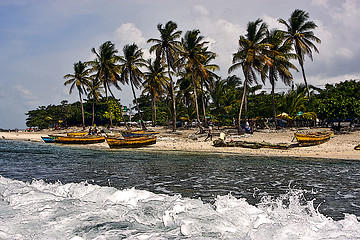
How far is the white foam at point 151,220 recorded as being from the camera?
14.9ft

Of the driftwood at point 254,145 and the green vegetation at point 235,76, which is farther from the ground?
the green vegetation at point 235,76

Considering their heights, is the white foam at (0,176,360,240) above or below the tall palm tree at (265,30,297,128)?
below

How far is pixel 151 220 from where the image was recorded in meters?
5.48

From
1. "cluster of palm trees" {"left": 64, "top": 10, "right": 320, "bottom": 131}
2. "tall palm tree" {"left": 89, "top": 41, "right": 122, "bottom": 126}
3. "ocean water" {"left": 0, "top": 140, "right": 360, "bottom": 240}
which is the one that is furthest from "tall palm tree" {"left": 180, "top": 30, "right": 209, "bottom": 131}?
"ocean water" {"left": 0, "top": 140, "right": 360, "bottom": 240}

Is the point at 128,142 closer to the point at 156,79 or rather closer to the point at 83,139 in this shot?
the point at 83,139

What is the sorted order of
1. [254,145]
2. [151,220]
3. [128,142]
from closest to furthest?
1. [151,220]
2. [254,145]
3. [128,142]

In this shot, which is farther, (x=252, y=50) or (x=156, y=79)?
(x=156, y=79)

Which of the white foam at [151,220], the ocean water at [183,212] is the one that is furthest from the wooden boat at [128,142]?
the white foam at [151,220]

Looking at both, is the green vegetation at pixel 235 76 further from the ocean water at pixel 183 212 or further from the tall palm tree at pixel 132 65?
the ocean water at pixel 183 212

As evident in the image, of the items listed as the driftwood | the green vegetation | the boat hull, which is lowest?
the driftwood

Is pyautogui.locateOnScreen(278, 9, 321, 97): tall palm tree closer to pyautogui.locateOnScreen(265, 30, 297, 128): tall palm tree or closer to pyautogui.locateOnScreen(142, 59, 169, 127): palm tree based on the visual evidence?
pyautogui.locateOnScreen(265, 30, 297, 128): tall palm tree

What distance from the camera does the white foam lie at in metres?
4.54

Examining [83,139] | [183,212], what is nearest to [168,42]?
[83,139]

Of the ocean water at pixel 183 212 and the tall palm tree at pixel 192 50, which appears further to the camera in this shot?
the tall palm tree at pixel 192 50
